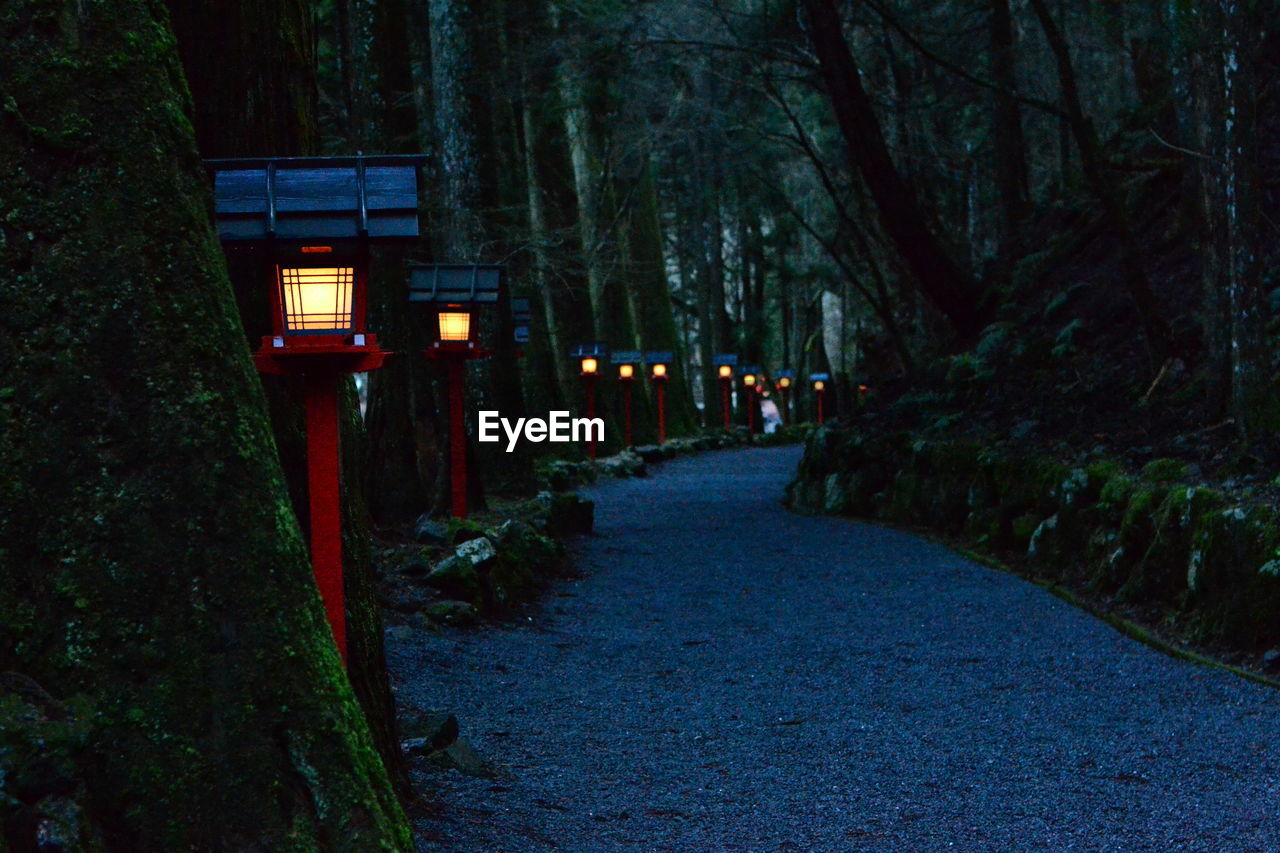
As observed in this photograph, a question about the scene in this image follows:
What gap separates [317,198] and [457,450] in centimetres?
816

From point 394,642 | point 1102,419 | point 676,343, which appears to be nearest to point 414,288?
point 394,642

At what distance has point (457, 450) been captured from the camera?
12.8m

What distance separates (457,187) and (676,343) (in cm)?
1964

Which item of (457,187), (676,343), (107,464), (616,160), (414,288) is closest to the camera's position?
(107,464)

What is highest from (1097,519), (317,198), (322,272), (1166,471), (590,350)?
(590,350)

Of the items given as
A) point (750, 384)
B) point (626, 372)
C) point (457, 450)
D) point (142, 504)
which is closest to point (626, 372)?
point (626, 372)

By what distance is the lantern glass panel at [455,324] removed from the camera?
12.4m

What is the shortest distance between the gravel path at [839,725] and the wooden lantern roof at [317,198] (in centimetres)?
212

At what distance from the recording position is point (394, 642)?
28.5 feet

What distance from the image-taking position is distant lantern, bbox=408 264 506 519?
40.7 feet

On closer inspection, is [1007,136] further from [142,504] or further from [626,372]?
[142,504]

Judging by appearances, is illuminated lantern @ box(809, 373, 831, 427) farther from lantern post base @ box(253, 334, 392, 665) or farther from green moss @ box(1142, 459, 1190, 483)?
lantern post base @ box(253, 334, 392, 665)

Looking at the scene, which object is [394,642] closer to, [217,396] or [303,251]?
[303,251]

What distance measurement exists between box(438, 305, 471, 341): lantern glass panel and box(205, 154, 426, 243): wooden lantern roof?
758 centimetres
